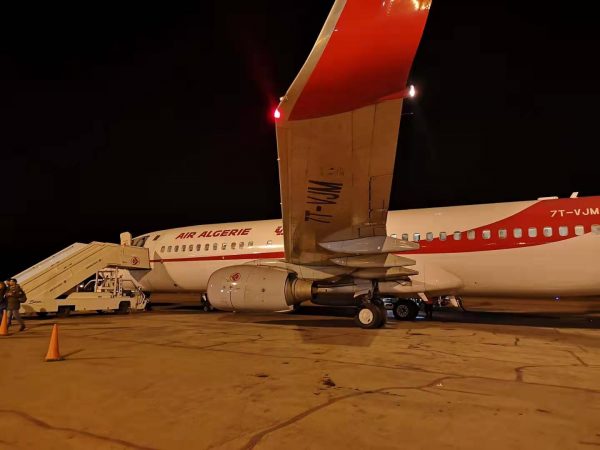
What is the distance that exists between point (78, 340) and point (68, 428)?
5.65 m

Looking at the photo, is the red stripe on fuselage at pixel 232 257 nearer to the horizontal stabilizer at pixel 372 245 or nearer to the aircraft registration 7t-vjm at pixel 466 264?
the aircraft registration 7t-vjm at pixel 466 264

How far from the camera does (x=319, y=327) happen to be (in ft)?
35.9

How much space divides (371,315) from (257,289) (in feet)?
9.55

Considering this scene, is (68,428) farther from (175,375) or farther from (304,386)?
(304,386)

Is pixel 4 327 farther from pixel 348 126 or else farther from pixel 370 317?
pixel 348 126

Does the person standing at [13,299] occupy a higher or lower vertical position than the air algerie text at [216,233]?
lower

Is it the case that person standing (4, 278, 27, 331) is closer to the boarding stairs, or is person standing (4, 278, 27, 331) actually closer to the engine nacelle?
the boarding stairs

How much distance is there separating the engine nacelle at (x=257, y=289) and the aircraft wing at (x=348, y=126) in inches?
42.4

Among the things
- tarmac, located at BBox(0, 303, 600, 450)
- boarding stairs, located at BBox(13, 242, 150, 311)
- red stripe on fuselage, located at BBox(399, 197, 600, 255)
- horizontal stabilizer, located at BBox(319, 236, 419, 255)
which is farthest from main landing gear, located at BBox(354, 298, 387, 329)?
boarding stairs, located at BBox(13, 242, 150, 311)

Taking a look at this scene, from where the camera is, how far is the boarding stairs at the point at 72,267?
13.6 metres

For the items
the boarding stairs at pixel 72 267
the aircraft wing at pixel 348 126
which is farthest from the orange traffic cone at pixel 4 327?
the aircraft wing at pixel 348 126

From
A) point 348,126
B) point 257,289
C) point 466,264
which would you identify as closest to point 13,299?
point 257,289

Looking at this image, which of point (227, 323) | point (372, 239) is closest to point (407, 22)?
point (372, 239)

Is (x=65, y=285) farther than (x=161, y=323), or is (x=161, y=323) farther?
(x=65, y=285)
